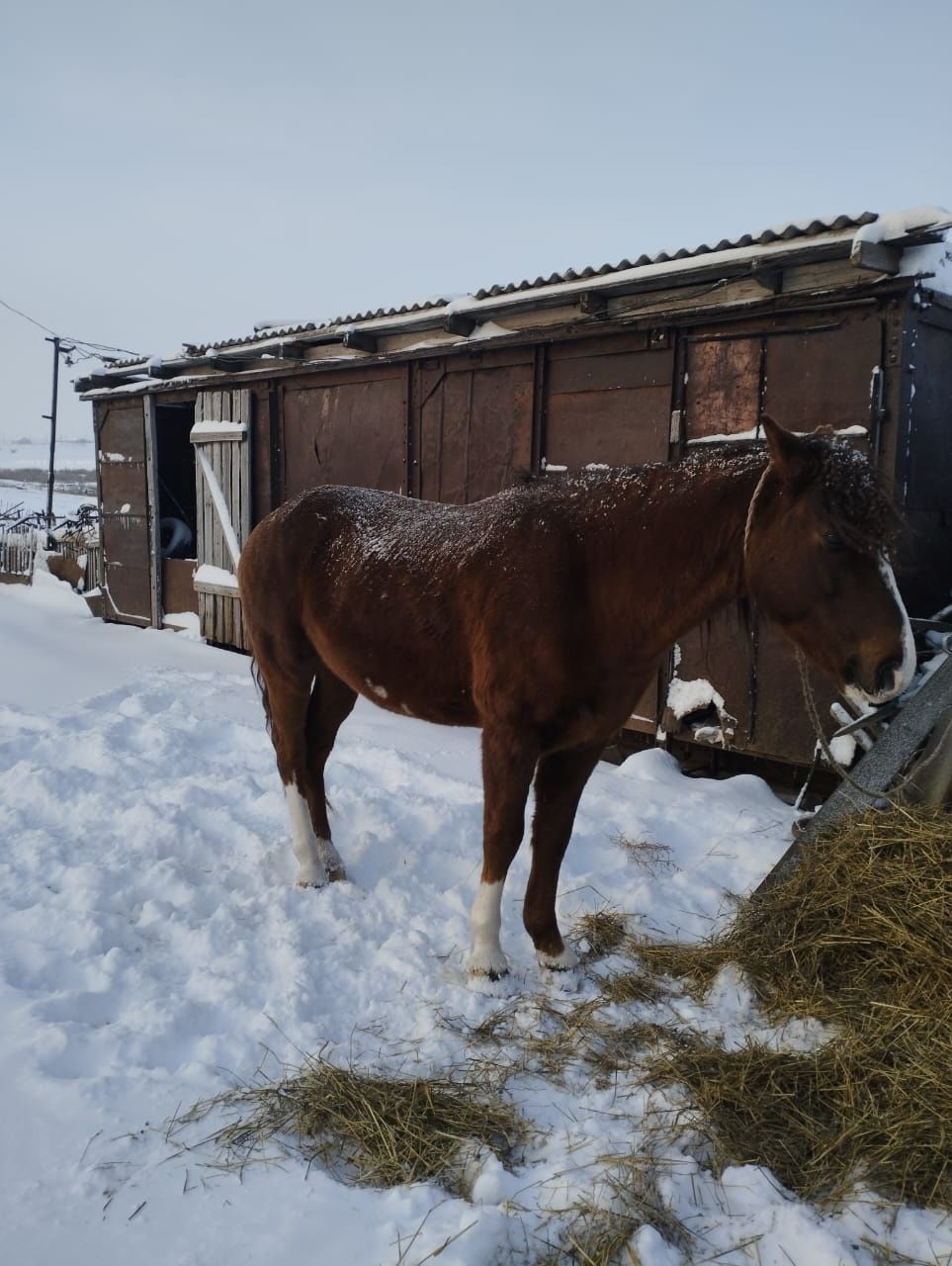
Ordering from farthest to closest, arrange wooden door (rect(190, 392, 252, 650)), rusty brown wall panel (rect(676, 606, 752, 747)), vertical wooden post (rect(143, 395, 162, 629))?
vertical wooden post (rect(143, 395, 162, 629)), wooden door (rect(190, 392, 252, 650)), rusty brown wall panel (rect(676, 606, 752, 747))

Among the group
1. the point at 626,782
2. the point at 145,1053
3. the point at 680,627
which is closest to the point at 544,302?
the point at 626,782

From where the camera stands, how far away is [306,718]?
135 inches

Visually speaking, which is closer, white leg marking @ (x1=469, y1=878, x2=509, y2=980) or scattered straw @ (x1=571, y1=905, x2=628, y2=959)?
white leg marking @ (x1=469, y1=878, x2=509, y2=980)

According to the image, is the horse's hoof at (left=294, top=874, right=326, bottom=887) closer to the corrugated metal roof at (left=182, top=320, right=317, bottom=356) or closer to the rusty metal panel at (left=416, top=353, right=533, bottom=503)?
the rusty metal panel at (left=416, top=353, right=533, bottom=503)

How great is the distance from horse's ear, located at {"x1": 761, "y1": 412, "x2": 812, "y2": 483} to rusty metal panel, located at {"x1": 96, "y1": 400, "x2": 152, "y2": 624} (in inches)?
348

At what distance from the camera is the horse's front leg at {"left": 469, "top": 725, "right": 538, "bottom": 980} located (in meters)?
2.49

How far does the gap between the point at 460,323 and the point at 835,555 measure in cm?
432

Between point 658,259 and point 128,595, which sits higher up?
point 658,259

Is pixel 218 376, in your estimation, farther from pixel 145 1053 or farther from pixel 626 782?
pixel 145 1053

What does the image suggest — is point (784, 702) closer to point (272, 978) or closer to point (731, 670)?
point (731, 670)

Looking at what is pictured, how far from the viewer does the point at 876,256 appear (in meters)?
3.74

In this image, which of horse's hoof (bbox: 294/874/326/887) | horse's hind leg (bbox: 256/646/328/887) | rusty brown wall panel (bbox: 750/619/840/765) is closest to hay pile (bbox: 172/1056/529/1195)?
horse's hoof (bbox: 294/874/326/887)

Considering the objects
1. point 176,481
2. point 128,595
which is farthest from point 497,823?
point 176,481

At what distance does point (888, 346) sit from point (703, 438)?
1.10 meters
